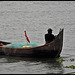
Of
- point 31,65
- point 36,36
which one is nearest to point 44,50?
point 31,65

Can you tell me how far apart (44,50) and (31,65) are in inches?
59.7

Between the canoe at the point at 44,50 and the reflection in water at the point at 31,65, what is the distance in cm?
30

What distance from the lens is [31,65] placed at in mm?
20891

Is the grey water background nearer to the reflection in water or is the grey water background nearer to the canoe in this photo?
the reflection in water

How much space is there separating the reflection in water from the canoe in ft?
0.99

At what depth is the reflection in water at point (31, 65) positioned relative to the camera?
19.1m

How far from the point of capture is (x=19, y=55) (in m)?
22.9

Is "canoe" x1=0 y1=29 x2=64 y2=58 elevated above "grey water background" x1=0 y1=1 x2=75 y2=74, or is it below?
above

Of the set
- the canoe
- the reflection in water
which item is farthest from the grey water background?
the canoe

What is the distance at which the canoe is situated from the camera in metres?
21.7

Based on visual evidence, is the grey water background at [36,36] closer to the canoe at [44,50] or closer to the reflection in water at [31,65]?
the reflection in water at [31,65]

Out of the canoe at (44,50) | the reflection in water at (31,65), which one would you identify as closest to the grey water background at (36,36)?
the reflection in water at (31,65)

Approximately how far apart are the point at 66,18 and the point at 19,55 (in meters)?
25.8

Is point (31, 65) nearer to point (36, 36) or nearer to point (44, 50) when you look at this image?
point (44, 50)
